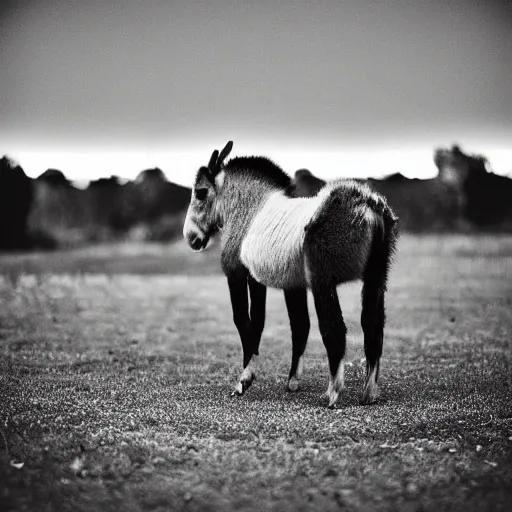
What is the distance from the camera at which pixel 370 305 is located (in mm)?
6176

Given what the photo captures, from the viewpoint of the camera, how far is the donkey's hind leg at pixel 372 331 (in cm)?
619

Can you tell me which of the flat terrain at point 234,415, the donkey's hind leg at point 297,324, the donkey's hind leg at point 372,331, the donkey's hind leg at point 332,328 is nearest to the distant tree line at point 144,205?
the flat terrain at point 234,415

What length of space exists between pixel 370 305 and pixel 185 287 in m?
10.3

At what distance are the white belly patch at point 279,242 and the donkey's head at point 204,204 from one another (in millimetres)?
606

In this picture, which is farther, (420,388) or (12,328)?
Result: (12,328)

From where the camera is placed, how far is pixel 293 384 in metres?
7.09

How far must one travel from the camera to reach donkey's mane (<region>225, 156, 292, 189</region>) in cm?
697

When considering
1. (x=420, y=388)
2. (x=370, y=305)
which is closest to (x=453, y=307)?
(x=420, y=388)

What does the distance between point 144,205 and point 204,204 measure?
9.12m

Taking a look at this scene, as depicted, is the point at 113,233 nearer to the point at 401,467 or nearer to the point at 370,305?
the point at 370,305

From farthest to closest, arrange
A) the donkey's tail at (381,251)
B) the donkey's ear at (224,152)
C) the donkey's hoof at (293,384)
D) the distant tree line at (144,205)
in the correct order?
the distant tree line at (144,205), the donkey's hoof at (293,384), the donkey's ear at (224,152), the donkey's tail at (381,251)

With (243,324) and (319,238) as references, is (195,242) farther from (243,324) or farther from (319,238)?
(319,238)

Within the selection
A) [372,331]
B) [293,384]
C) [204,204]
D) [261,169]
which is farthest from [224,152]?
[293,384]

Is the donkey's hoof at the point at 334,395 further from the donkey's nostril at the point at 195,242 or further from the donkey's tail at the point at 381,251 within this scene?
the donkey's nostril at the point at 195,242
